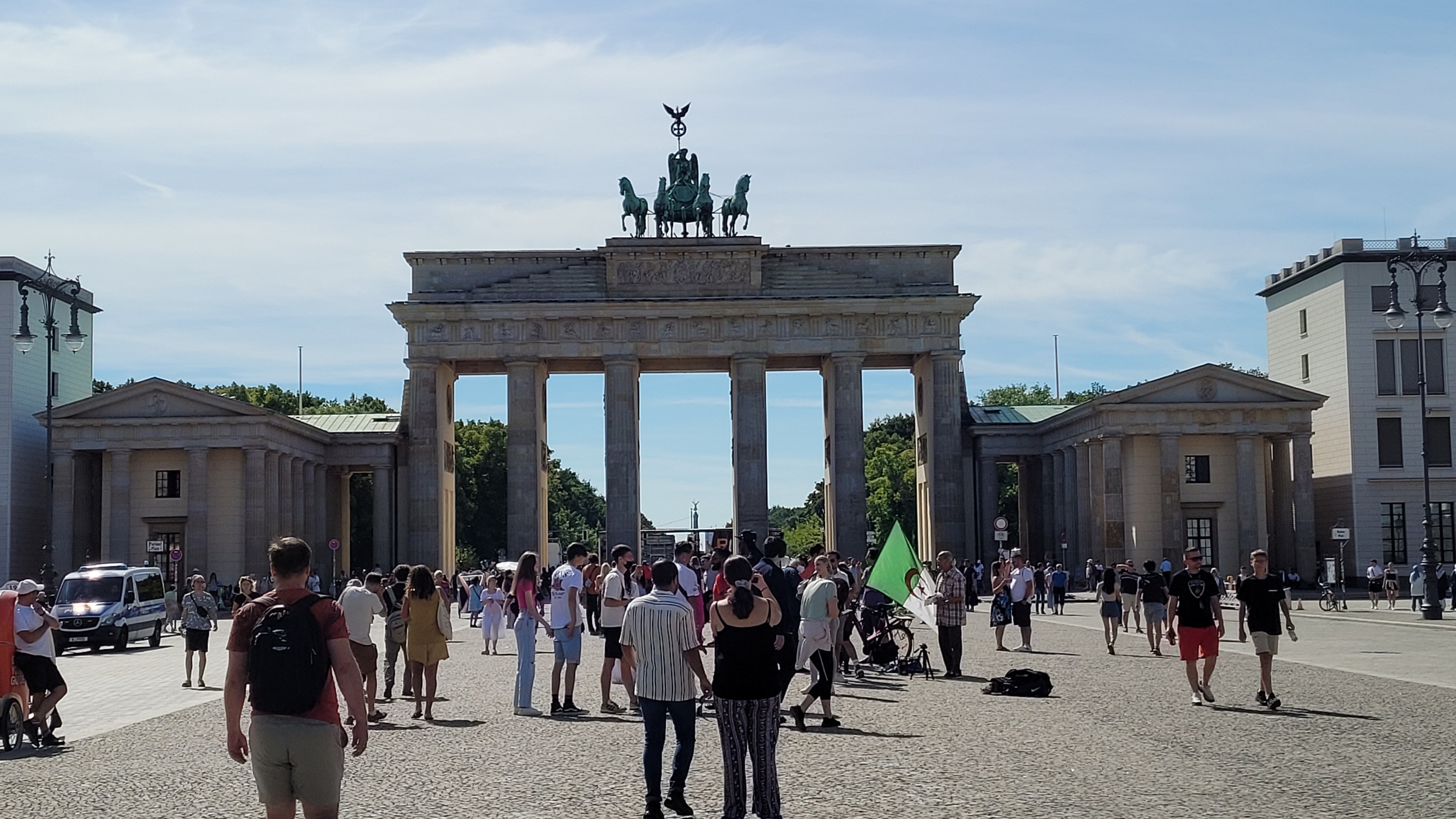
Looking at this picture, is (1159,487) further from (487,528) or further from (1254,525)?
(487,528)

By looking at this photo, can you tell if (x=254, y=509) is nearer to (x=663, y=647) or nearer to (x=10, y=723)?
(x=10, y=723)

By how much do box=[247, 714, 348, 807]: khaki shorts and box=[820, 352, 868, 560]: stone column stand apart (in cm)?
6536

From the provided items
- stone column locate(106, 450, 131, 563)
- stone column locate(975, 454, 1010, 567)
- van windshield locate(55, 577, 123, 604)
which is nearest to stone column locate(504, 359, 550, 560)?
stone column locate(106, 450, 131, 563)

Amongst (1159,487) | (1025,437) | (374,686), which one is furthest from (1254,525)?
(374,686)

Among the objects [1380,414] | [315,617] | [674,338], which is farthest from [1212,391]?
[315,617]

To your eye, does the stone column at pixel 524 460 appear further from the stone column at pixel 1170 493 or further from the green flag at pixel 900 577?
the green flag at pixel 900 577

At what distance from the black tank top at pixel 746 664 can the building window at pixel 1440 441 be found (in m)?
65.9

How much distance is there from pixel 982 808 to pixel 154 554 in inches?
2396

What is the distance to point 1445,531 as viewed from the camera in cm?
6919

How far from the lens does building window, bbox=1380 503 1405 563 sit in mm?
69875

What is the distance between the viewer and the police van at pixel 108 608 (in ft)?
120

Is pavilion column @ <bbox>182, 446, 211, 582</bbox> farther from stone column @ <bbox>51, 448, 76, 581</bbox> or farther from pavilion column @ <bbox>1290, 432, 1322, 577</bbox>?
pavilion column @ <bbox>1290, 432, 1322, 577</bbox>

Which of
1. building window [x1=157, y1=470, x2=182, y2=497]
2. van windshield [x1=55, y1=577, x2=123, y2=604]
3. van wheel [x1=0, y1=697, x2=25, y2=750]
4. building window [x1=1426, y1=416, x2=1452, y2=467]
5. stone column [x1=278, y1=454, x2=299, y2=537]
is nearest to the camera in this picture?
van wheel [x1=0, y1=697, x2=25, y2=750]

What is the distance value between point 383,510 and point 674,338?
15.5 metres
